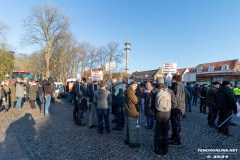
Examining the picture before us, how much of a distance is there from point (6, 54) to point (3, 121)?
678 inches

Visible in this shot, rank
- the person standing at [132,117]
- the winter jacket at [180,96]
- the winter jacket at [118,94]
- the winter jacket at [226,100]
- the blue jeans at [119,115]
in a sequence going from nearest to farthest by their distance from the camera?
the person standing at [132,117]
the winter jacket at [180,96]
the winter jacket at [226,100]
the winter jacket at [118,94]
the blue jeans at [119,115]

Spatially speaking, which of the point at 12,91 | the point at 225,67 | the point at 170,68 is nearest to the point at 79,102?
the point at 170,68

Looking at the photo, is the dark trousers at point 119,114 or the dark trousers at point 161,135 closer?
the dark trousers at point 161,135

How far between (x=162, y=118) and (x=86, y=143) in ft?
8.08

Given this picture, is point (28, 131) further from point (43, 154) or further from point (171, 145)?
point (171, 145)

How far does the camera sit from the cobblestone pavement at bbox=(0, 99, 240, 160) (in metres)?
3.86

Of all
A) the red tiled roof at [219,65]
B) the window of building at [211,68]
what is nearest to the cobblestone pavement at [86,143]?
the red tiled roof at [219,65]

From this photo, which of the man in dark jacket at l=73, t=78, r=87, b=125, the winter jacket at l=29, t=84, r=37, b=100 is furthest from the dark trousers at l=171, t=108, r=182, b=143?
the winter jacket at l=29, t=84, r=37, b=100

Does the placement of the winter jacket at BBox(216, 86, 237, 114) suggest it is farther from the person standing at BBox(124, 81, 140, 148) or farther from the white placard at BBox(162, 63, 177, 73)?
the person standing at BBox(124, 81, 140, 148)

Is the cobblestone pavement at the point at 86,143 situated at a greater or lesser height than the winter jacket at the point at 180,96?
lesser

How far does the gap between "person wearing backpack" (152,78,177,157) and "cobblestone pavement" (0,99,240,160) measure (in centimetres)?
26

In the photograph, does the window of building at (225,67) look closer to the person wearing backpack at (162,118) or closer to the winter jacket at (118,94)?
the winter jacket at (118,94)

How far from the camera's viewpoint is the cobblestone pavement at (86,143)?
3.86 m

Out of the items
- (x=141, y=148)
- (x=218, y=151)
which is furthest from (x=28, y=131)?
(x=218, y=151)
